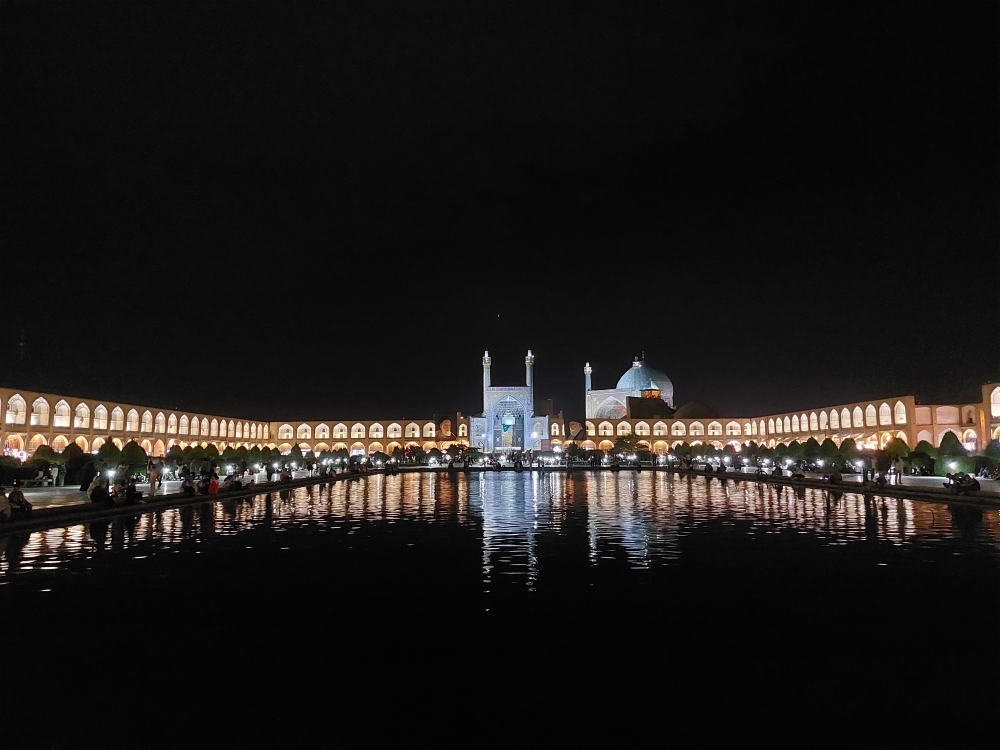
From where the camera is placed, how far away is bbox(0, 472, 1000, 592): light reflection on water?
9.12 meters

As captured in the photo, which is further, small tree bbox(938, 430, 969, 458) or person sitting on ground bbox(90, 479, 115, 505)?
small tree bbox(938, 430, 969, 458)

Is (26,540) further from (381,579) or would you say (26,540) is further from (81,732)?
(81,732)

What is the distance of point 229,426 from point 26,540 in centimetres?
5270

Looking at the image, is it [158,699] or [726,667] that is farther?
[726,667]

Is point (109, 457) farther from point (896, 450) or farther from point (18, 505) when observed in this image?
point (896, 450)

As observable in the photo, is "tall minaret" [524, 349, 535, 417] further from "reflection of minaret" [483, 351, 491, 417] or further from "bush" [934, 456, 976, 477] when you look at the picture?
"bush" [934, 456, 976, 477]

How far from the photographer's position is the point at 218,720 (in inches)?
148

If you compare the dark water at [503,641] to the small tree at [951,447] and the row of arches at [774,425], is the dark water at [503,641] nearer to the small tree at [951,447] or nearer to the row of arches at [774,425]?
the small tree at [951,447]

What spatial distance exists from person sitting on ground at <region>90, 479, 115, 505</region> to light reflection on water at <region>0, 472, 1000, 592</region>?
3.26 feet

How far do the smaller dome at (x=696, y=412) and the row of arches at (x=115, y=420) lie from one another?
1614 inches

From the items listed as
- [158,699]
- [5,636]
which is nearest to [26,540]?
[5,636]

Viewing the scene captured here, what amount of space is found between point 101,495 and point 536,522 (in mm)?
8884

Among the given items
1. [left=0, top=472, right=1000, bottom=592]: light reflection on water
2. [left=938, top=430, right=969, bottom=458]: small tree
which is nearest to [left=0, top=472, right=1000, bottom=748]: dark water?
[left=0, top=472, right=1000, bottom=592]: light reflection on water

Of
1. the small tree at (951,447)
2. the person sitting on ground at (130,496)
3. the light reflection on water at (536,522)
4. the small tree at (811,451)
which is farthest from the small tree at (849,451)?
the person sitting on ground at (130,496)
